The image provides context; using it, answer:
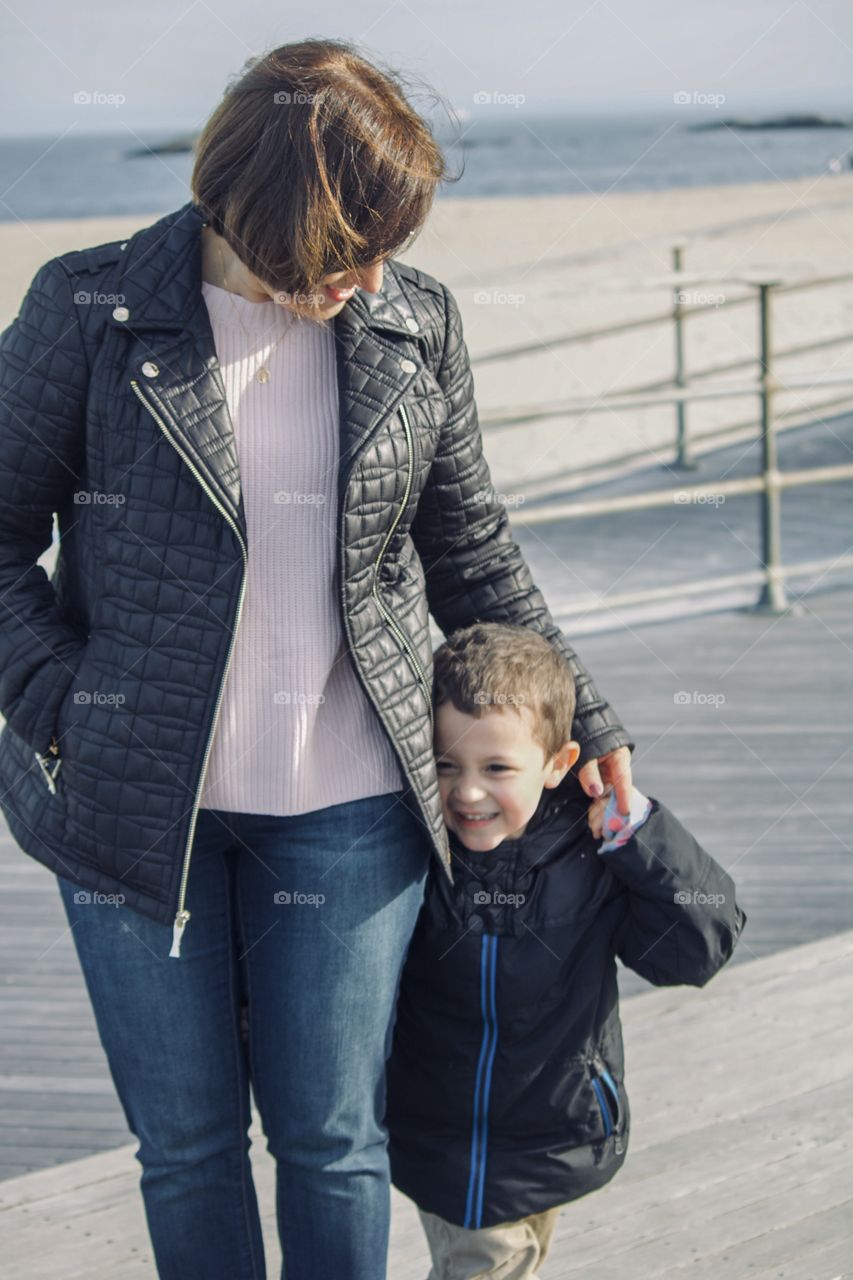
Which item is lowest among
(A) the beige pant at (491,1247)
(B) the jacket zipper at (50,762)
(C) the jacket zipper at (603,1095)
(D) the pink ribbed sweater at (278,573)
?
(A) the beige pant at (491,1247)

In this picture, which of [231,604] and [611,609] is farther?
[611,609]

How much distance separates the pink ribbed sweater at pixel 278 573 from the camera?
1.42 m

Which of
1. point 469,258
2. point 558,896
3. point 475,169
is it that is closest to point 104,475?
point 558,896

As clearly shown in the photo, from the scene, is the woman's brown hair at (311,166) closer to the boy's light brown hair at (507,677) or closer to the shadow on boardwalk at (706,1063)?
the boy's light brown hair at (507,677)

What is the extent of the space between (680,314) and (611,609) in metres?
1.86

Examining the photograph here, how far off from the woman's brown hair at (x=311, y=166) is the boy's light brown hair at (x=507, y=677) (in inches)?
17.6

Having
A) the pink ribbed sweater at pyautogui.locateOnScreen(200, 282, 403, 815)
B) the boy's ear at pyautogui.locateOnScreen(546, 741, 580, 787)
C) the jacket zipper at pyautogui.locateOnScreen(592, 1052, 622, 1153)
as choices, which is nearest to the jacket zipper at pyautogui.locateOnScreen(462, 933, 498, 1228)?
the jacket zipper at pyautogui.locateOnScreen(592, 1052, 622, 1153)

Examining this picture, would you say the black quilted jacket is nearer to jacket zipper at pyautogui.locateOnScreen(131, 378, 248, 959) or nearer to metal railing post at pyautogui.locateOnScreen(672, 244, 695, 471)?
jacket zipper at pyautogui.locateOnScreen(131, 378, 248, 959)

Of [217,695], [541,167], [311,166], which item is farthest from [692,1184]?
[541,167]

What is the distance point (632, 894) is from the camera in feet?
5.50

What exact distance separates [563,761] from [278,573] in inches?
17.1

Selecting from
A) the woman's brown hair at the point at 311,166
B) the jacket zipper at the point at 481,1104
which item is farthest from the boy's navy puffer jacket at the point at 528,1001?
the woman's brown hair at the point at 311,166

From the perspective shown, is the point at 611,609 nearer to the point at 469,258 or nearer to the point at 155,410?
the point at 155,410

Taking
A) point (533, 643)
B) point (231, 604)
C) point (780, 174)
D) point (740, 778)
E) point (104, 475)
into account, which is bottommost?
point (740, 778)
